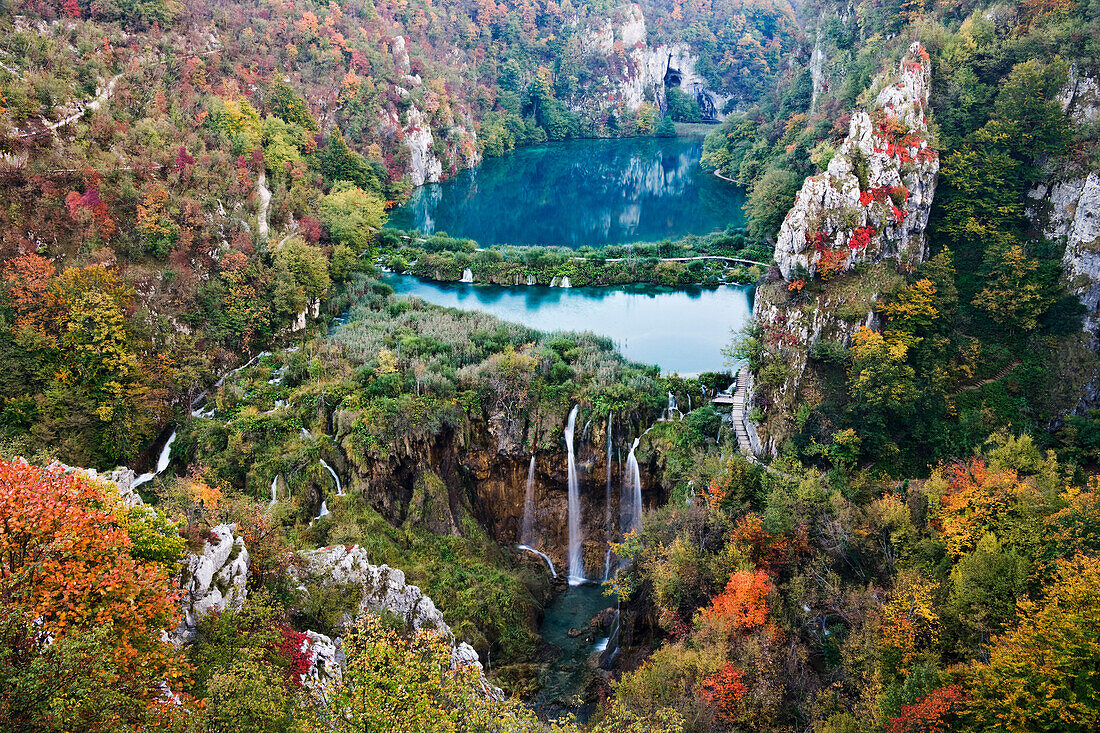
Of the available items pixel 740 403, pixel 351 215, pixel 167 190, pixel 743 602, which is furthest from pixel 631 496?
pixel 351 215

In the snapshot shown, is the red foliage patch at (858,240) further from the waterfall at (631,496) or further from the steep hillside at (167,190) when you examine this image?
the steep hillside at (167,190)

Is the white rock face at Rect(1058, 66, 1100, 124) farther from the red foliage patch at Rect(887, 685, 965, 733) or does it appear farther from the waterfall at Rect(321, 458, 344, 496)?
the waterfall at Rect(321, 458, 344, 496)

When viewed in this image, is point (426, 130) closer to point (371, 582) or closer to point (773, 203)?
point (773, 203)

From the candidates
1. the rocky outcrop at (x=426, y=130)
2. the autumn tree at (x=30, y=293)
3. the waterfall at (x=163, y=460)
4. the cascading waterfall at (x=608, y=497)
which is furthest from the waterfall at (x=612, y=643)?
the rocky outcrop at (x=426, y=130)

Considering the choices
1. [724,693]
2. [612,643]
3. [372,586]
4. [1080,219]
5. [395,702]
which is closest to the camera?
[395,702]

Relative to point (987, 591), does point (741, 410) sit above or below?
below

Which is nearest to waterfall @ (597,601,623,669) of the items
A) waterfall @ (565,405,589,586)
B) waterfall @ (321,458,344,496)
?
waterfall @ (565,405,589,586)
